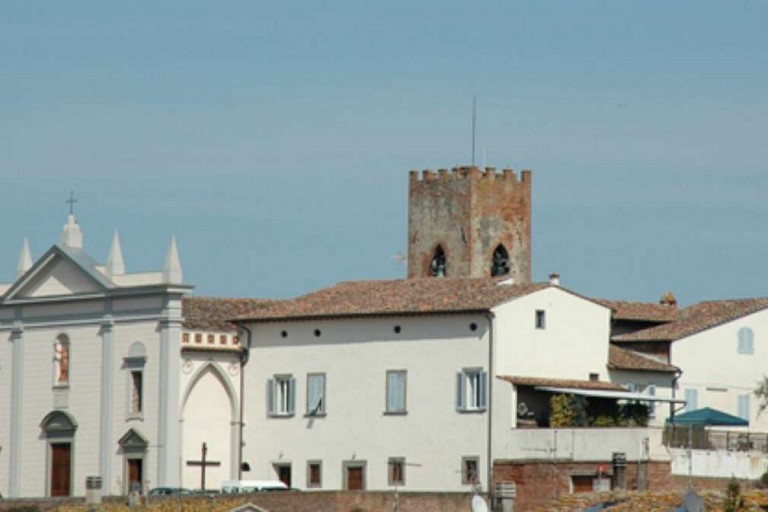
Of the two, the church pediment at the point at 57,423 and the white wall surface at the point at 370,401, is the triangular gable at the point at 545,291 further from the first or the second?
the church pediment at the point at 57,423

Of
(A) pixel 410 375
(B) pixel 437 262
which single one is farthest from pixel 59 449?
(B) pixel 437 262

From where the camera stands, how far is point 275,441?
232 feet

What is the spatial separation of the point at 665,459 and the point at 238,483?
36.5 feet

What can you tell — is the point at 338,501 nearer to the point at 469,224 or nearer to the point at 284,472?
the point at 284,472

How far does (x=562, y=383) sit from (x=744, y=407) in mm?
8139

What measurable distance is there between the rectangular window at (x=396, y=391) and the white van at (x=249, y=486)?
11.4 ft

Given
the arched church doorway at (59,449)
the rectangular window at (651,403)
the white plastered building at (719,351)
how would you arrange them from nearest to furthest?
the rectangular window at (651,403), the white plastered building at (719,351), the arched church doorway at (59,449)

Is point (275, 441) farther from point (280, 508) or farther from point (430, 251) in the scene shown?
point (430, 251)

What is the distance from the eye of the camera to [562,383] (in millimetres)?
67375

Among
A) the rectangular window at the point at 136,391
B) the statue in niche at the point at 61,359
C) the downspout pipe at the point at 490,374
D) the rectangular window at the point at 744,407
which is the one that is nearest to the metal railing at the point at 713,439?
the rectangular window at the point at 744,407

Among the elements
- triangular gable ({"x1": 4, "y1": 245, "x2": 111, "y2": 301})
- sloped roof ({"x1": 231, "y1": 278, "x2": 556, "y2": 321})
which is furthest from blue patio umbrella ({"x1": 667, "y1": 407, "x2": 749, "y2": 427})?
triangular gable ({"x1": 4, "y1": 245, "x2": 111, "y2": 301})

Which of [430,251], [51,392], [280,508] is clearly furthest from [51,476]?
[430,251]

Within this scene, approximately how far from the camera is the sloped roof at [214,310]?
71.5 m

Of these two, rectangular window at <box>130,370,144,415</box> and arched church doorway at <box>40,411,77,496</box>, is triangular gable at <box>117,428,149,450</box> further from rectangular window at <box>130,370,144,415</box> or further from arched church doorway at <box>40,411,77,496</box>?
arched church doorway at <box>40,411,77,496</box>
